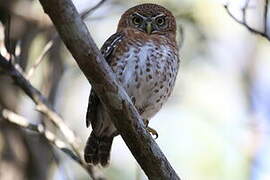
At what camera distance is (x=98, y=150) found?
5555 mm

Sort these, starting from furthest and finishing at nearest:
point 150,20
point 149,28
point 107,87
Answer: point 150,20 → point 149,28 → point 107,87

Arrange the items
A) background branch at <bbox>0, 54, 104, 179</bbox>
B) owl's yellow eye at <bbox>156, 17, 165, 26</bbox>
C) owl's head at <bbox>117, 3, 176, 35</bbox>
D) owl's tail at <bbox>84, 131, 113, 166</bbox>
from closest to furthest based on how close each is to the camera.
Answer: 1. background branch at <bbox>0, 54, 104, 179</bbox>
2. owl's tail at <bbox>84, 131, 113, 166</bbox>
3. owl's head at <bbox>117, 3, 176, 35</bbox>
4. owl's yellow eye at <bbox>156, 17, 165, 26</bbox>

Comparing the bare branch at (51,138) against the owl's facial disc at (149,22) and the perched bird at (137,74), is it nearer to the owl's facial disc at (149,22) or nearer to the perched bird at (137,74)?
the perched bird at (137,74)

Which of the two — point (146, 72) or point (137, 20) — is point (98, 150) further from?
point (137, 20)

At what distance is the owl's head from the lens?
233 inches

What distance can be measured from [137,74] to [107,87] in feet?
4.86

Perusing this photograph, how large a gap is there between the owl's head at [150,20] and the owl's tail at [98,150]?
0.97 metres

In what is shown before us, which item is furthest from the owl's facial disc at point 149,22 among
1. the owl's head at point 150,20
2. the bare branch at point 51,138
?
the bare branch at point 51,138

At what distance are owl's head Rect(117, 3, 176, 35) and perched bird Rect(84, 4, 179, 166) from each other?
0.09ft

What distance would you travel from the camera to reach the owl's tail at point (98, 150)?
5.46 meters

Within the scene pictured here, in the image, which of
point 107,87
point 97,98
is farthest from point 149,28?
point 107,87

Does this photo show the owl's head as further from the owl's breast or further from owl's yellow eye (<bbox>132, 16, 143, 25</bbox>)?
the owl's breast

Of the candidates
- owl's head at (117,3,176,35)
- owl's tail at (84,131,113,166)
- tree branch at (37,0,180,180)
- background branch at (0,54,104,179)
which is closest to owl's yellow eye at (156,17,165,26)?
owl's head at (117,3,176,35)

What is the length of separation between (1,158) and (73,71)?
2.59 metres
